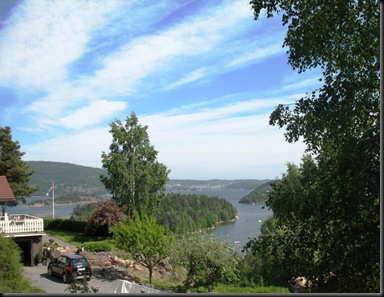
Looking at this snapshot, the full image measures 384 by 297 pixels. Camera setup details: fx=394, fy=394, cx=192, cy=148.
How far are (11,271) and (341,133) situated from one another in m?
5.99

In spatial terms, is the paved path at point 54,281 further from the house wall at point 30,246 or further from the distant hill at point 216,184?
the distant hill at point 216,184

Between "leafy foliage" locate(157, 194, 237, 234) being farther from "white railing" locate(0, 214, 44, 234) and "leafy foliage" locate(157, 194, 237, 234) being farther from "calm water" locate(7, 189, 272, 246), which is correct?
"white railing" locate(0, 214, 44, 234)

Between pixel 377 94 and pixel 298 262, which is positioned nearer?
pixel 377 94

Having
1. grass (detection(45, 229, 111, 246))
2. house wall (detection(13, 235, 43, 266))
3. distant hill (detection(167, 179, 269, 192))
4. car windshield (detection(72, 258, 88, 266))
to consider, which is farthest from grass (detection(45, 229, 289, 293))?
distant hill (detection(167, 179, 269, 192))

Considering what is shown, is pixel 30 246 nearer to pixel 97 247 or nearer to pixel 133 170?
pixel 97 247

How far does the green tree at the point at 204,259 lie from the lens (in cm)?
1616

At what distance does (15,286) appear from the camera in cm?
657

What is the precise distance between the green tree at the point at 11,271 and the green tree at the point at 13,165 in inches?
995

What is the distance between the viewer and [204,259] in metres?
16.2

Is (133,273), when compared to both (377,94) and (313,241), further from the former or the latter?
(377,94)

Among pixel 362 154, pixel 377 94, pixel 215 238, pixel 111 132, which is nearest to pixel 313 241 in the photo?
pixel 362 154

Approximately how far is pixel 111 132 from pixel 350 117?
921 inches

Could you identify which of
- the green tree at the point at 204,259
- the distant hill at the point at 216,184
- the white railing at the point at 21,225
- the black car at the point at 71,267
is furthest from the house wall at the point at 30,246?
the distant hill at the point at 216,184

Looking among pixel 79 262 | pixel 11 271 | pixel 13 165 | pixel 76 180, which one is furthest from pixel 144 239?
pixel 76 180
